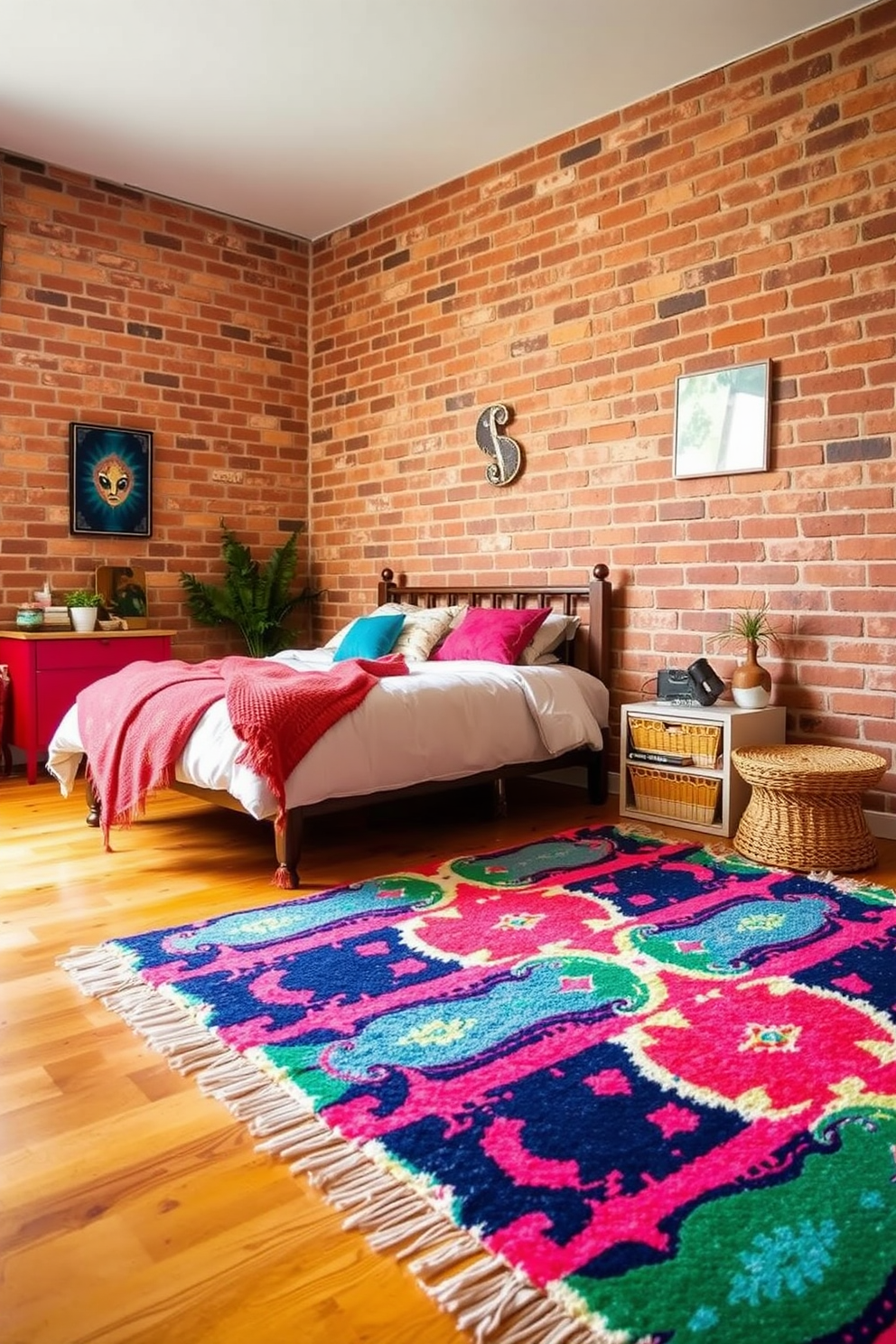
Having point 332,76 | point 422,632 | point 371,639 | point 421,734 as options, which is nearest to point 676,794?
point 421,734

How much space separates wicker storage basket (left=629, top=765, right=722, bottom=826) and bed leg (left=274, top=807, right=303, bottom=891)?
1493mm

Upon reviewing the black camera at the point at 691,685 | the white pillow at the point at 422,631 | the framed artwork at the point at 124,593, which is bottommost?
→ the black camera at the point at 691,685

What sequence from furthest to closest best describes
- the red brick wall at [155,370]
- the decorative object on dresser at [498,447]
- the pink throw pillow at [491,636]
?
the red brick wall at [155,370] < the decorative object on dresser at [498,447] < the pink throw pillow at [491,636]

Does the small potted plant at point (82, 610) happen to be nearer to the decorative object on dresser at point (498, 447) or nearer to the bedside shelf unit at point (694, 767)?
the decorative object on dresser at point (498, 447)

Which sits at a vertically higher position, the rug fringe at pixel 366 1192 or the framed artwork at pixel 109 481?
the framed artwork at pixel 109 481

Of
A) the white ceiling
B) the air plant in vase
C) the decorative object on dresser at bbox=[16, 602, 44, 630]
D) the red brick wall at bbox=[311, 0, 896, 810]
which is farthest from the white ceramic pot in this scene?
the air plant in vase

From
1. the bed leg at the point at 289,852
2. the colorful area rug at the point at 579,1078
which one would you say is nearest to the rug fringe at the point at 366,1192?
the colorful area rug at the point at 579,1078

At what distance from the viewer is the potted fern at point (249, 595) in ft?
18.6

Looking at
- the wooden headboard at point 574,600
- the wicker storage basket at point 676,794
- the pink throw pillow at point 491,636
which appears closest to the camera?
the wicker storage basket at point 676,794

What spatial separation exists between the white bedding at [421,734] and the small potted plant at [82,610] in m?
1.11

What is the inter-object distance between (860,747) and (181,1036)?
8.71 feet

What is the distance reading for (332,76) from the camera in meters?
4.06

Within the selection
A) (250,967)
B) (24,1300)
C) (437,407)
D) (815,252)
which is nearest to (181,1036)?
(250,967)

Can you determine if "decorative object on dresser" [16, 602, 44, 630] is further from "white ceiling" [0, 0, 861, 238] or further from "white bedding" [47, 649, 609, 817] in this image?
"white ceiling" [0, 0, 861, 238]
